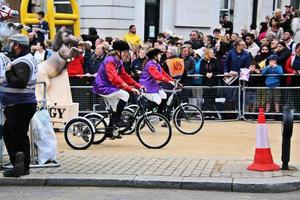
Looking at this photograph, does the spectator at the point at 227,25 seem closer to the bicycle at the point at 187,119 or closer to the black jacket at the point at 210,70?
the black jacket at the point at 210,70

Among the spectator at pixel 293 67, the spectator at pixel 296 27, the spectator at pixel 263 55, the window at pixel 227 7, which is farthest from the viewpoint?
the window at pixel 227 7

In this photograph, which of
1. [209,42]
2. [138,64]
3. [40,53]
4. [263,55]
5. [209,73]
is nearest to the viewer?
[209,73]

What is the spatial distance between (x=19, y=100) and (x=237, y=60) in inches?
311

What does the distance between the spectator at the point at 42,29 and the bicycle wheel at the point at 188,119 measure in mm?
5978

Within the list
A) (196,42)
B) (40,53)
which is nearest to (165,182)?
(40,53)

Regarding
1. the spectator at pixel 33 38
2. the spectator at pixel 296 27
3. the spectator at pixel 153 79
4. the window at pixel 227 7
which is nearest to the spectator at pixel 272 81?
the spectator at pixel 153 79

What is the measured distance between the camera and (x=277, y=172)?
8562 mm

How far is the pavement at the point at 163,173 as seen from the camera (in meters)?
8.02

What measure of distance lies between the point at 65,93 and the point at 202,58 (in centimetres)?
428

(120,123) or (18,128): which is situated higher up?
(18,128)

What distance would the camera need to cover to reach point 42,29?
17.3 m

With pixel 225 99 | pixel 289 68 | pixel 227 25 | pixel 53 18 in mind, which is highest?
pixel 227 25

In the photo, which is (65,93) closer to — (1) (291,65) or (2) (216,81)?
(2) (216,81)

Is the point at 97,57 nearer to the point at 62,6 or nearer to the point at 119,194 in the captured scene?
the point at 62,6
